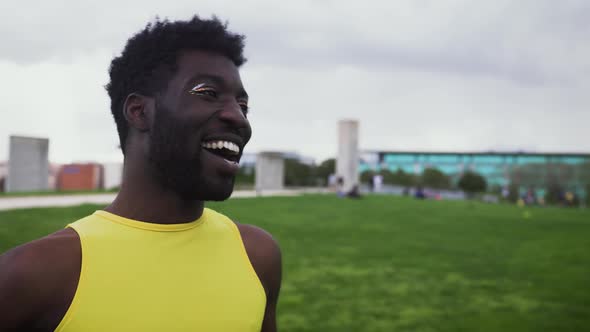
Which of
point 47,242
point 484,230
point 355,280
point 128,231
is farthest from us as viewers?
point 484,230

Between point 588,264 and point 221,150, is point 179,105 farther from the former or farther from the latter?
point 588,264

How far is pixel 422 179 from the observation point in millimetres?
85875

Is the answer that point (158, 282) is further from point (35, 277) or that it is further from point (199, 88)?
point (199, 88)

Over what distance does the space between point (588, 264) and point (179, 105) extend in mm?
11700

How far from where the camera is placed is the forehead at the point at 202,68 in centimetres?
198

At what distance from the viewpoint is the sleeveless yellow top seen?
5.67ft

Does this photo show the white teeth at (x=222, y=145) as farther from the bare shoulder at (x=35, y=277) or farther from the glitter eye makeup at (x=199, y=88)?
the bare shoulder at (x=35, y=277)

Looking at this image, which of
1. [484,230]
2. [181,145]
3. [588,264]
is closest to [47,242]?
[181,145]

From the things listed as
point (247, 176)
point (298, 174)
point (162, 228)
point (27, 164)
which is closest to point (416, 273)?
point (162, 228)

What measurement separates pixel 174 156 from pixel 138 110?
283 mm

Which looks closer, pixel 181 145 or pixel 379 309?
pixel 181 145

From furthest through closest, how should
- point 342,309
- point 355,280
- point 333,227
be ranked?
point 333,227 < point 355,280 < point 342,309

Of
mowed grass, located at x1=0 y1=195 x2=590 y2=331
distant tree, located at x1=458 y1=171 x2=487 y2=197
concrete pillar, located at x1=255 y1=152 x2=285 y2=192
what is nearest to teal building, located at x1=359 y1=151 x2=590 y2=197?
distant tree, located at x1=458 y1=171 x2=487 y2=197

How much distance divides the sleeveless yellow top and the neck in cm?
4
